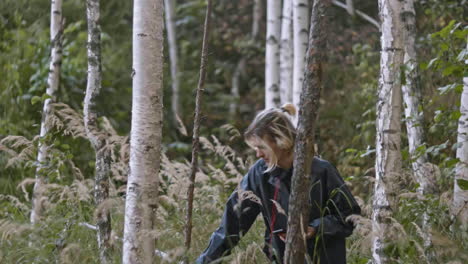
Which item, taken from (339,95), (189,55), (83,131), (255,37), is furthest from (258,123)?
(255,37)

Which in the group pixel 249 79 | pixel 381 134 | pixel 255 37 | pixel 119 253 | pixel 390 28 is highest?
pixel 255 37

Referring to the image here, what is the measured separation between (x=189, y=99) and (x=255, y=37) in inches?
119

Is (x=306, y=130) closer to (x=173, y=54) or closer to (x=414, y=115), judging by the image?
(x=414, y=115)

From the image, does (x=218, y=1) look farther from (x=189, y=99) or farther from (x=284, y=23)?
(x=284, y=23)

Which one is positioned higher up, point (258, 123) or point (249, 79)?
point (249, 79)

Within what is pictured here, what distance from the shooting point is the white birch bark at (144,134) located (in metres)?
3.53

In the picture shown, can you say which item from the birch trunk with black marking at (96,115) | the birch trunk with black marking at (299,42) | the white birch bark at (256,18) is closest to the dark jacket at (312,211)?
the birch trunk with black marking at (96,115)

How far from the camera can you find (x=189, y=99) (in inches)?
471

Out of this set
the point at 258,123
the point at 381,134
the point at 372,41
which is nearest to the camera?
the point at 258,123

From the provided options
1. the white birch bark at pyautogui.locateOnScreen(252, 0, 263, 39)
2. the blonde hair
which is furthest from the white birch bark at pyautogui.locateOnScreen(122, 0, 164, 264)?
the white birch bark at pyautogui.locateOnScreen(252, 0, 263, 39)

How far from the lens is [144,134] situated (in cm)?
358

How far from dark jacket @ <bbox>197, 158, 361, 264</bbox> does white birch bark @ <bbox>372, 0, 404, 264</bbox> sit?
373mm

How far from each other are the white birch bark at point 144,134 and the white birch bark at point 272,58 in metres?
4.95

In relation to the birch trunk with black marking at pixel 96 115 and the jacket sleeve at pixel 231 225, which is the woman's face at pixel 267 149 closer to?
the jacket sleeve at pixel 231 225
